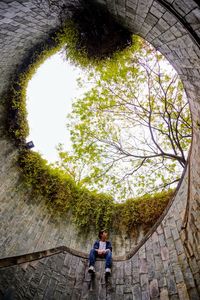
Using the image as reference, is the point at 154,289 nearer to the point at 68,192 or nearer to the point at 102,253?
the point at 102,253

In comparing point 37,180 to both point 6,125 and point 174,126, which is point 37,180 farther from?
point 174,126

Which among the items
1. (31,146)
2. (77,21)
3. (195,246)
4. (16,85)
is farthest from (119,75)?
(195,246)

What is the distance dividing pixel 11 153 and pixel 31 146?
0.89 m

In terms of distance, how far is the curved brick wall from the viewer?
3340 mm

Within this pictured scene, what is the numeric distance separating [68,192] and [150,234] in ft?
16.0

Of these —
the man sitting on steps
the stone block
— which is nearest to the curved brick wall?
the stone block

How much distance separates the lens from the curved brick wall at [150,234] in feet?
11.0

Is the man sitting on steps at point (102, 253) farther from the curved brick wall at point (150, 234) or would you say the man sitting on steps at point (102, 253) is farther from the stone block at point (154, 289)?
the stone block at point (154, 289)

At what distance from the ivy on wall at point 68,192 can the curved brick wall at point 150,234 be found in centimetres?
117

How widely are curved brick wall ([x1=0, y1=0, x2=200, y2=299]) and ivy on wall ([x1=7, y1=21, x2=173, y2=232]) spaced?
1174 mm

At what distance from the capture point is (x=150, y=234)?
558cm

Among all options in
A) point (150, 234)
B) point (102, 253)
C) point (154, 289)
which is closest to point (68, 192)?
point (102, 253)

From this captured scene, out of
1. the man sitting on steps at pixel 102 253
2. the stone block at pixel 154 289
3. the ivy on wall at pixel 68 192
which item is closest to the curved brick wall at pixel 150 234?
the stone block at pixel 154 289

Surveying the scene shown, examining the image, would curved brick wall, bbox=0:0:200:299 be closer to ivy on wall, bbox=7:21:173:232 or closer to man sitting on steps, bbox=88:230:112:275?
man sitting on steps, bbox=88:230:112:275
